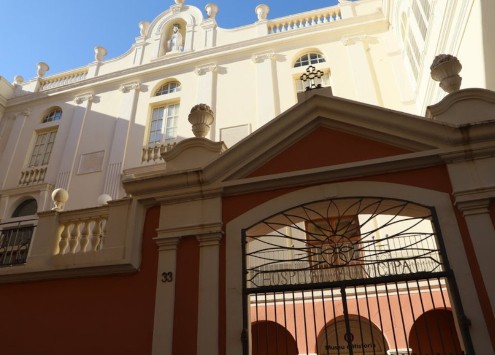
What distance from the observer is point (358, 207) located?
5.13 m

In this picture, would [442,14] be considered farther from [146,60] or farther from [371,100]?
[146,60]

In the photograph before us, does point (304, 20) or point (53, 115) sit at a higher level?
point (304, 20)

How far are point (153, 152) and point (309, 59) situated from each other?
614 centimetres

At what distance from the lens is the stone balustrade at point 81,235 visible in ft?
18.9

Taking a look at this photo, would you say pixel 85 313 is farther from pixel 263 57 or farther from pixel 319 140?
pixel 263 57

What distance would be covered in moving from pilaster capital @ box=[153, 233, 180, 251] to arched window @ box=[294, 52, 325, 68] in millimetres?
10008

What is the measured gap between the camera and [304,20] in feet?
49.0

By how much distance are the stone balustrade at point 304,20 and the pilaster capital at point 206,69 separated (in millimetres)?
2546

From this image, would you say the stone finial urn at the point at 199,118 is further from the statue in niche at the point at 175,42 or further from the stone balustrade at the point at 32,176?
the statue in niche at the point at 175,42

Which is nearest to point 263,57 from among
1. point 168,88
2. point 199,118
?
point 168,88

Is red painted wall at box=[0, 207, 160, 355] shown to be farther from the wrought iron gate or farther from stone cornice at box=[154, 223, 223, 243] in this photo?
the wrought iron gate

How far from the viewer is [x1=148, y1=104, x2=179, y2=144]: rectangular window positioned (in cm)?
1329

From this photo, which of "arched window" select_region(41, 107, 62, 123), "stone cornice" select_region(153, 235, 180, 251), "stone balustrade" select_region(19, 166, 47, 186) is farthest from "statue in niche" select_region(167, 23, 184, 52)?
"stone cornice" select_region(153, 235, 180, 251)

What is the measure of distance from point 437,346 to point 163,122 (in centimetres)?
1020
